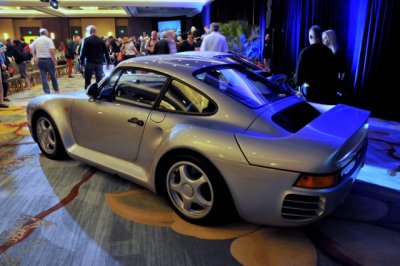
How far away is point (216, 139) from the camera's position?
7.64 ft

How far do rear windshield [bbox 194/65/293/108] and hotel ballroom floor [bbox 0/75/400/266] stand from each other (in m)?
1.00

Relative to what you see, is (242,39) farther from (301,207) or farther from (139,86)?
(301,207)

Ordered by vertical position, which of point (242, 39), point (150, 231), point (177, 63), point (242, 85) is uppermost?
point (242, 39)

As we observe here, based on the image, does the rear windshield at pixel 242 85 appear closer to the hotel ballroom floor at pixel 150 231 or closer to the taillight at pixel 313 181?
the taillight at pixel 313 181

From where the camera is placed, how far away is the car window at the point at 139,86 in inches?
114

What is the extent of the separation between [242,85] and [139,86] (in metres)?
0.93

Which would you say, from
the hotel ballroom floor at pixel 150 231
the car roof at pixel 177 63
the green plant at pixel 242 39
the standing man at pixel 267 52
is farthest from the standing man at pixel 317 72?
the green plant at pixel 242 39

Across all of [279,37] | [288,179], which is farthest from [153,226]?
[279,37]

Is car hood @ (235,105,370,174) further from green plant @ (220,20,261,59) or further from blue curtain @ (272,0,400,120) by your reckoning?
green plant @ (220,20,261,59)

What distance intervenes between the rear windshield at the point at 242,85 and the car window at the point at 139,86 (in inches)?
14.9

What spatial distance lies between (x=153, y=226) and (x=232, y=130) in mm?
973

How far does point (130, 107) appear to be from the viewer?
297 centimetres

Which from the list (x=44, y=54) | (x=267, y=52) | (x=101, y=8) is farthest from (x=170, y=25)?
(x=44, y=54)

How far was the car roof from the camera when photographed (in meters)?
2.82
